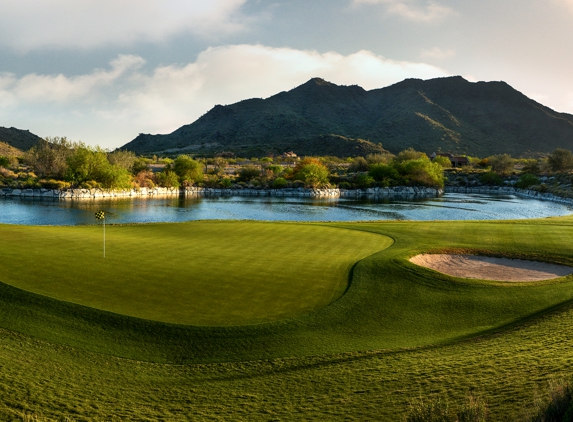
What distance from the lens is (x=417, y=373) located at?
7.14 m

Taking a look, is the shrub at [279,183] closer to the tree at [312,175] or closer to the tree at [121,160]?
the tree at [312,175]

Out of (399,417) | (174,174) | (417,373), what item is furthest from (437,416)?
(174,174)

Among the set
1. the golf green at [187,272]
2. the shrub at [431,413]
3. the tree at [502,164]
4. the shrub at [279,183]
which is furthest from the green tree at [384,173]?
the shrub at [431,413]

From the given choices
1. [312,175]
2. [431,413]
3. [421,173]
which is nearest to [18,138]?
[312,175]

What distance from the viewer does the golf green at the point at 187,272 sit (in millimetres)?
10680

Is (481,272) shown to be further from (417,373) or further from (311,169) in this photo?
(311,169)

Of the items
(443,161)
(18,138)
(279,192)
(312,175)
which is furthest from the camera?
(18,138)

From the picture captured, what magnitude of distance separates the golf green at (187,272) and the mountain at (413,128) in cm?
12320

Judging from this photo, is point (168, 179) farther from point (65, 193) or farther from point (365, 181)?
point (365, 181)

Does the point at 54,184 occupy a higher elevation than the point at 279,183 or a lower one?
lower

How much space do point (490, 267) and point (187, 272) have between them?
38.8 ft

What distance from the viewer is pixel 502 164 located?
11462cm

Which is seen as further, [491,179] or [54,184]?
[491,179]

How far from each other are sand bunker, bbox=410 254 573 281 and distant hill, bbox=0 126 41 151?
448 feet
